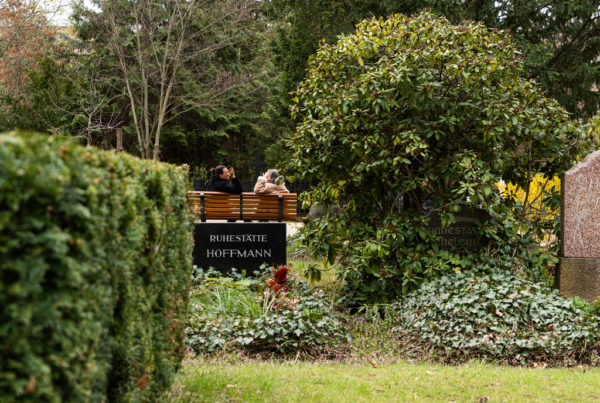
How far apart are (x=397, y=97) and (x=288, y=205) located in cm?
369

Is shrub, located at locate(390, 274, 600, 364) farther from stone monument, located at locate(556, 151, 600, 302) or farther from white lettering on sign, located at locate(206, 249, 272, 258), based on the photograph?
white lettering on sign, located at locate(206, 249, 272, 258)

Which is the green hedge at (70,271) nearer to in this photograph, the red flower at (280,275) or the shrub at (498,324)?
the shrub at (498,324)

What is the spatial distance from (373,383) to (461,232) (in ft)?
12.1

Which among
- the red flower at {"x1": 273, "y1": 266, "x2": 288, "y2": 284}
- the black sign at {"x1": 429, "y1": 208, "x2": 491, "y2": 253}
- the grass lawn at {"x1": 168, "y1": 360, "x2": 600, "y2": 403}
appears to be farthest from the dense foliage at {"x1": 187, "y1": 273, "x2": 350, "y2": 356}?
the black sign at {"x1": 429, "y1": 208, "x2": 491, "y2": 253}

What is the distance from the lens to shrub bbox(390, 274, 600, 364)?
5.67 m

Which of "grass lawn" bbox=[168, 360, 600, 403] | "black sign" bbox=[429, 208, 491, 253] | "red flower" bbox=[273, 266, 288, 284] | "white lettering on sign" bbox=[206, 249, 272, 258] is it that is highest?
"black sign" bbox=[429, 208, 491, 253]

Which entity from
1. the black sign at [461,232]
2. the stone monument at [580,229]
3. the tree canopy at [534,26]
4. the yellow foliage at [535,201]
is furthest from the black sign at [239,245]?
the tree canopy at [534,26]

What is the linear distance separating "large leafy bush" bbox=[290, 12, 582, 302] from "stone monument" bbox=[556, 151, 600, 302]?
322mm

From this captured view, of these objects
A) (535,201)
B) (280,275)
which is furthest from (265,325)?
(535,201)

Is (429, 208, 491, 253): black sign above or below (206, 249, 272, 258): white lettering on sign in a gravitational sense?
above

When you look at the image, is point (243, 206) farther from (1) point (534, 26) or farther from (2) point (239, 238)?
(1) point (534, 26)

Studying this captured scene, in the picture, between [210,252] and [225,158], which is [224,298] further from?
[225,158]

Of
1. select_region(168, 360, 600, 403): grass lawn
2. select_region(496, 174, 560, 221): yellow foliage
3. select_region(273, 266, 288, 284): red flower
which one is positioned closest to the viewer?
select_region(168, 360, 600, 403): grass lawn

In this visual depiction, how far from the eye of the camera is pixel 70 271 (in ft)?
5.64
